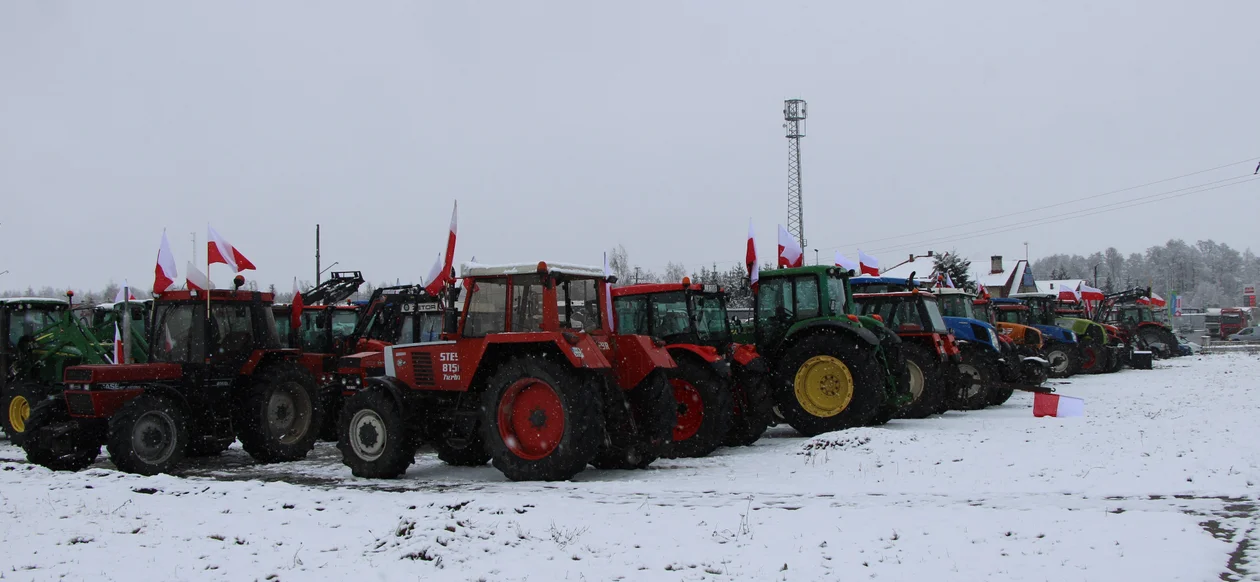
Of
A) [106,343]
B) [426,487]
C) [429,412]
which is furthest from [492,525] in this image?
[106,343]

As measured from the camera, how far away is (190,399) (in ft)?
37.6

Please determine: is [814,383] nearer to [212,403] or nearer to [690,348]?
[690,348]

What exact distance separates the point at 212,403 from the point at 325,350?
5007 mm

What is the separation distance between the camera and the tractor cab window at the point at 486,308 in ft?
32.1

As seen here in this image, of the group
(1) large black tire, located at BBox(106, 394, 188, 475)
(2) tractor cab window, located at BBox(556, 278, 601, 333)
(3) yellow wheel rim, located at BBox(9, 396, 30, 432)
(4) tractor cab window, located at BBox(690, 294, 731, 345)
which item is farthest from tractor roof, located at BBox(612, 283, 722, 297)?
(3) yellow wheel rim, located at BBox(9, 396, 30, 432)

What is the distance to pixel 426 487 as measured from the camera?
955cm

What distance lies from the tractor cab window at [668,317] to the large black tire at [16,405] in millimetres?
8900

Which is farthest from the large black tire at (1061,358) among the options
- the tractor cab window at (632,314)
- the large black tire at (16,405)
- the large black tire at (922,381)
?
the large black tire at (16,405)

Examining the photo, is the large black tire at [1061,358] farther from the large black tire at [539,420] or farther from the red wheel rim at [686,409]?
the large black tire at [539,420]

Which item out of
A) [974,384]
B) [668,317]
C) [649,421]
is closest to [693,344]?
[668,317]

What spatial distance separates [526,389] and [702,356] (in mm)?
2562

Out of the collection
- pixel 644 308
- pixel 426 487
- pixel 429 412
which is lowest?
pixel 426 487

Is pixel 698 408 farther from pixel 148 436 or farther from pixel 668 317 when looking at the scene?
pixel 148 436

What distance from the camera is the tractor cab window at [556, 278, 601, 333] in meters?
9.86
